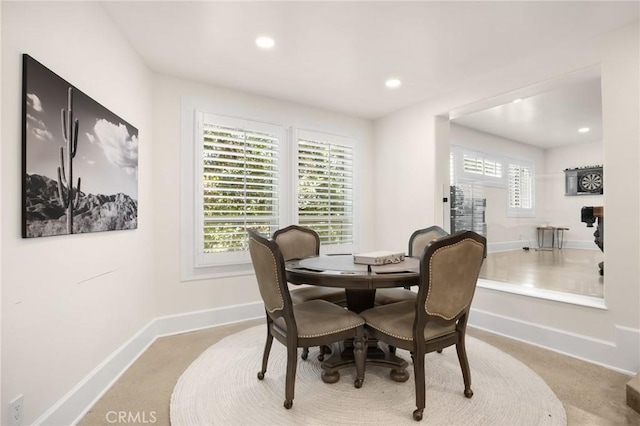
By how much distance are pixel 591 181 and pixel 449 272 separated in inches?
113

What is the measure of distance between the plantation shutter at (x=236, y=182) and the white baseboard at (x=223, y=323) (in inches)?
26.2

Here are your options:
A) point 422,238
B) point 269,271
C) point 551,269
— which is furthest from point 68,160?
point 551,269

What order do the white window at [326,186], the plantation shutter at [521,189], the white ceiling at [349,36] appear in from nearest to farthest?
the white ceiling at [349,36]
the white window at [326,186]
the plantation shutter at [521,189]

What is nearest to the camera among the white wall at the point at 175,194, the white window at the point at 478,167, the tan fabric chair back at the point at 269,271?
the tan fabric chair back at the point at 269,271

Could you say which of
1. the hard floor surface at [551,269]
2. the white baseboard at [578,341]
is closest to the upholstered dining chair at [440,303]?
the white baseboard at [578,341]

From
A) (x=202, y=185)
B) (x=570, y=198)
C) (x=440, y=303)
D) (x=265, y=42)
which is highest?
(x=265, y=42)

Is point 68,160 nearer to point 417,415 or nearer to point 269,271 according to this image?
point 269,271

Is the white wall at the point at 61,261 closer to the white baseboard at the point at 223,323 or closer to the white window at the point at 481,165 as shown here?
the white baseboard at the point at 223,323

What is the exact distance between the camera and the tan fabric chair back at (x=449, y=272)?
5.57ft

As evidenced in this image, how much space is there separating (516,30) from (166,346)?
386 centimetres

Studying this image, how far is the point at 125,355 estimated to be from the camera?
2391mm

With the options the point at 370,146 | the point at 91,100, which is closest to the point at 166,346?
the point at 91,100

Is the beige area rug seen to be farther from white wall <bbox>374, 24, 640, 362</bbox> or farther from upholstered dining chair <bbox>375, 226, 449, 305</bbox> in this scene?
white wall <bbox>374, 24, 640, 362</bbox>

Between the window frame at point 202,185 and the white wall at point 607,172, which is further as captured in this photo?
the window frame at point 202,185
